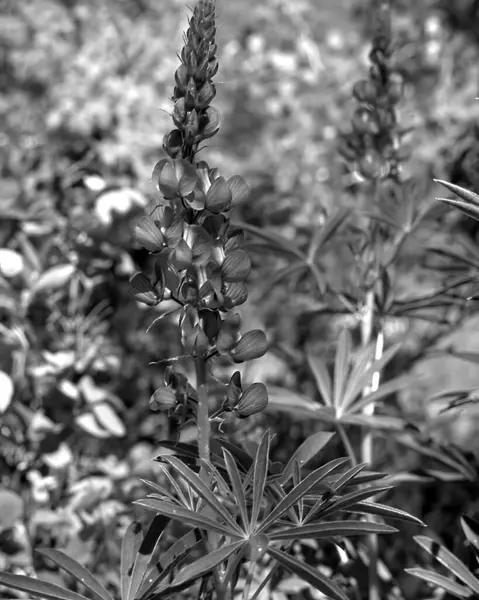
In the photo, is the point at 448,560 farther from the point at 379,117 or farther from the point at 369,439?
the point at 379,117

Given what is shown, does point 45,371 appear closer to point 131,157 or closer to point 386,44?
point 131,157

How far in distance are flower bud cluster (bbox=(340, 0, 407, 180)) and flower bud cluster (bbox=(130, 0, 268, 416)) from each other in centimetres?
66

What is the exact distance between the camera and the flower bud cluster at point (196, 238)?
121cm

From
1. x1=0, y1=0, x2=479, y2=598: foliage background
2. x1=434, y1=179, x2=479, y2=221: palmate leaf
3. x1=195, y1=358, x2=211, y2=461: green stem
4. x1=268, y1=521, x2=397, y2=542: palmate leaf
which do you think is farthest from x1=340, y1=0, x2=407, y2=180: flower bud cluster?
x1=268, y1=521, x2=397, y2=542: palmate leaf

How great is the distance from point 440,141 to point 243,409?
99.2 inches

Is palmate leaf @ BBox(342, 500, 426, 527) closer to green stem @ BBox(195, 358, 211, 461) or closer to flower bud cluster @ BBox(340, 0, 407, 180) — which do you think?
green stem @ BBox(195, 358, 211, 461)

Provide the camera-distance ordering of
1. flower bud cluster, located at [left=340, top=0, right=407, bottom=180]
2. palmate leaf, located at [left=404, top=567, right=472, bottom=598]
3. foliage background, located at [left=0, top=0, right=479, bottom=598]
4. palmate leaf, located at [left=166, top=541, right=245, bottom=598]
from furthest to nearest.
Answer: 1. foliage background, located at [left=0, top=0, right=479, bottom=598]
2. flower bud cluster, located at [left=340, top=0, right=407, bottom=180]
3. palmate leaf, located at [left=404, top=567, right=472, bottom=598]
4. palmate leaf, located at [left=166, top=541, right=245, bottom=598]

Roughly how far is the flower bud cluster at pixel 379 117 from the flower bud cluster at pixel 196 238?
66 cm

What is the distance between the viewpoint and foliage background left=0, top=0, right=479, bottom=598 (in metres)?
2.15

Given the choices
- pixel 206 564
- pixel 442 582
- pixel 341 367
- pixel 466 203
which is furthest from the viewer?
pixel 341 367

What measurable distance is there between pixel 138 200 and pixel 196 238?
1145mm

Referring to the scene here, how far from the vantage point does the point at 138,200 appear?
2.35 metres

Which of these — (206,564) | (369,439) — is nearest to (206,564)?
(206,564)

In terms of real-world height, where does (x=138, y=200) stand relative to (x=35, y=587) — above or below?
above
